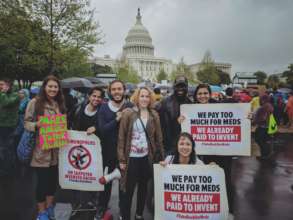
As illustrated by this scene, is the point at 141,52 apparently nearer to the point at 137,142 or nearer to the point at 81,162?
the point at 81,162

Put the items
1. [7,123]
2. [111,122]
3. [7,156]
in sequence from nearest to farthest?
[111,122]
[7,123]
[7,156]

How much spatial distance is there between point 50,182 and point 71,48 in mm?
13142

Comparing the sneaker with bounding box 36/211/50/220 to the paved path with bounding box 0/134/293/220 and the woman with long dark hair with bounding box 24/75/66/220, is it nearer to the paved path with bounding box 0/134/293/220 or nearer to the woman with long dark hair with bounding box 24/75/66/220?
the woman with long dark hair with bounding box 24/75/66/220

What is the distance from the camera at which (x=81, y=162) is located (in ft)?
13.0

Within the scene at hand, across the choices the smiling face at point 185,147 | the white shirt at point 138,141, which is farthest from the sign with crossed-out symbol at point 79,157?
the smiling face at point 185,147

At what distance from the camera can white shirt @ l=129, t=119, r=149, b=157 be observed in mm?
3510

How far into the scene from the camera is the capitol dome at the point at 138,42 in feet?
397

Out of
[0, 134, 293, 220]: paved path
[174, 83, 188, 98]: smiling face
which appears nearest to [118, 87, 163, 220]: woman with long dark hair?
[174, 83, 188, 98]: smiling face

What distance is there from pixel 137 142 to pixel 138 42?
121275mm

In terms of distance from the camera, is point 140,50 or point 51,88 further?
point 140,50

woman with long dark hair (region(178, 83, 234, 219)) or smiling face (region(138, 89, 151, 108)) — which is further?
woman with long dark hair (region(178, 83, 234, 219))

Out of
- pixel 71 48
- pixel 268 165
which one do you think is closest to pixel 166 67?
pixel 71 48

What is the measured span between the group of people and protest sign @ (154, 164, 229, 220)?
0.24 metres

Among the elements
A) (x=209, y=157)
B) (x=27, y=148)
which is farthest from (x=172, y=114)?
(x=27, y=148)
